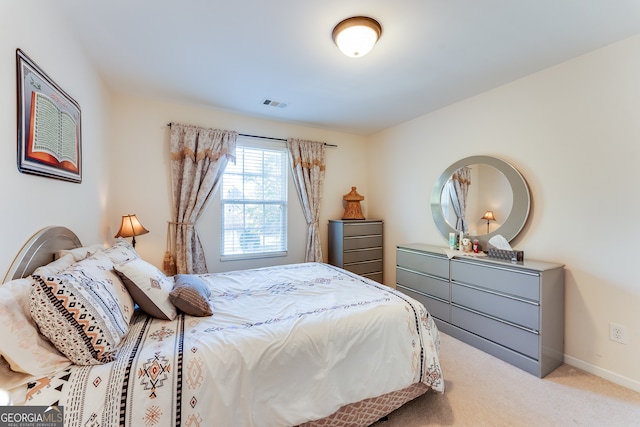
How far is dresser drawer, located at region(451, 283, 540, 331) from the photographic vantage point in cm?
213

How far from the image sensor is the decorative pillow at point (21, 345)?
97cm

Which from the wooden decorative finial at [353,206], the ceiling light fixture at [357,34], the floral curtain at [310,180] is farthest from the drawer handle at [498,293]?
the ceiling light fixture at [357,34]

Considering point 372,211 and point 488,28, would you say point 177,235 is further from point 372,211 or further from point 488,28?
point 488,28

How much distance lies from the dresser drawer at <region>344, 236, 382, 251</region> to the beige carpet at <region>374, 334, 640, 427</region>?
6.35 feet

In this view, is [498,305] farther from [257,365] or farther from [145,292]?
[145,292]

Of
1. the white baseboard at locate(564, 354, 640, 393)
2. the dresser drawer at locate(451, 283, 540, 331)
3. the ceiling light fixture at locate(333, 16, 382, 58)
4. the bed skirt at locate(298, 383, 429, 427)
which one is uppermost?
the ceiling light fixture at locate(333, 16, 382, 58)

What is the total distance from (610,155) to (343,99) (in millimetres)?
2347

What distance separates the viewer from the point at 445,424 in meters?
1.62

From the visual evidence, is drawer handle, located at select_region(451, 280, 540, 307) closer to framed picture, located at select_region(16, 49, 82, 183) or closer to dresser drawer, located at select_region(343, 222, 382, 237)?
dresser drawer, located at select_region(343, 222, 382, 237)

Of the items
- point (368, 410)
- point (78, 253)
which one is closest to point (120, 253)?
point (78, 253)

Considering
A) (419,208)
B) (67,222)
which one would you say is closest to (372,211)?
(419,208)

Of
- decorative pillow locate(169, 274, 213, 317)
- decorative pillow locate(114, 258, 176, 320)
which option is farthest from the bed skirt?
decorative pillow locate(114, 258, 176, 320)

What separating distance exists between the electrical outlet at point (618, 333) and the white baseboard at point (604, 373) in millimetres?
260

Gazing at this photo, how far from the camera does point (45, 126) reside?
1.54 m
